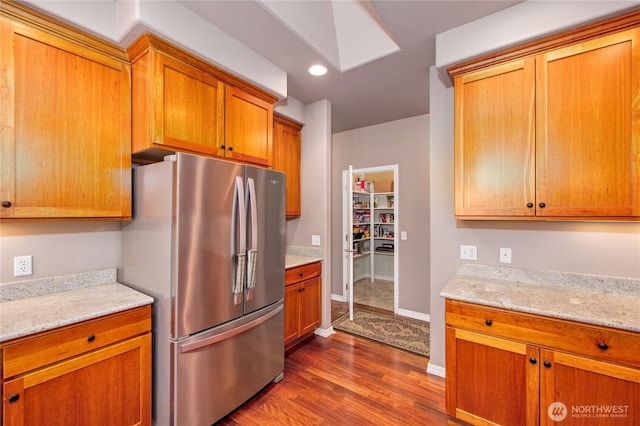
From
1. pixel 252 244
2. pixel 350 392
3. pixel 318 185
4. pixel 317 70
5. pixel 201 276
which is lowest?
pixel 350 392

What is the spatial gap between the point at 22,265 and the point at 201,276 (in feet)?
3.56

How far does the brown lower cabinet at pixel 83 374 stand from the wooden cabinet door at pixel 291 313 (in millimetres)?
1238

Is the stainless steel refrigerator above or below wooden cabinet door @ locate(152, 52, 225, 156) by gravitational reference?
below

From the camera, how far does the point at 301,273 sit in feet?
9.36

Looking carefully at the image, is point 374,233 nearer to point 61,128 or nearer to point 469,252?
point 469,252

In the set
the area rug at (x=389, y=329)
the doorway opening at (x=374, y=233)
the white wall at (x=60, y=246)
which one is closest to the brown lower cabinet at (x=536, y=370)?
the area rug at (x=389, y=329)

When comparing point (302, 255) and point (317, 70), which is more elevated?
point (317, 70)

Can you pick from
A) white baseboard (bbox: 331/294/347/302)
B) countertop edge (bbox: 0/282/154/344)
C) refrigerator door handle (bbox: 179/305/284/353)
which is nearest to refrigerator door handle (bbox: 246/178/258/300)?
refrigerator door handle (bbox: 179/305/284/353)

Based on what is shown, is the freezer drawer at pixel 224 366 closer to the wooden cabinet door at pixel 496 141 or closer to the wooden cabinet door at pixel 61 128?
the wooden cabinet door at pixel 61 128

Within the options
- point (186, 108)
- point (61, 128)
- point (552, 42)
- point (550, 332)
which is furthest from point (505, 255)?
point (61, 128)

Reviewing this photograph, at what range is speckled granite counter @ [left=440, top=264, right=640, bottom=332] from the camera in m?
1.44

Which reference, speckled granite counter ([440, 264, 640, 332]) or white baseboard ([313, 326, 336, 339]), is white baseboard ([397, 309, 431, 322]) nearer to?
white baseboard ([313, 326, 336, 339])

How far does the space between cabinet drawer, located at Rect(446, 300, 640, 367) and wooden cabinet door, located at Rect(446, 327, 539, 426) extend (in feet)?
0.19

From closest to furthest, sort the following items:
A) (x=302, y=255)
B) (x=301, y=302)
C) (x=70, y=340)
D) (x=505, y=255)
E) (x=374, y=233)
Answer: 1. (x=70, y=340)
2. (x=505, y=255)
3. (x=301, y=302)
4. (x=302, y=255)
5. (x=374, y=233)
